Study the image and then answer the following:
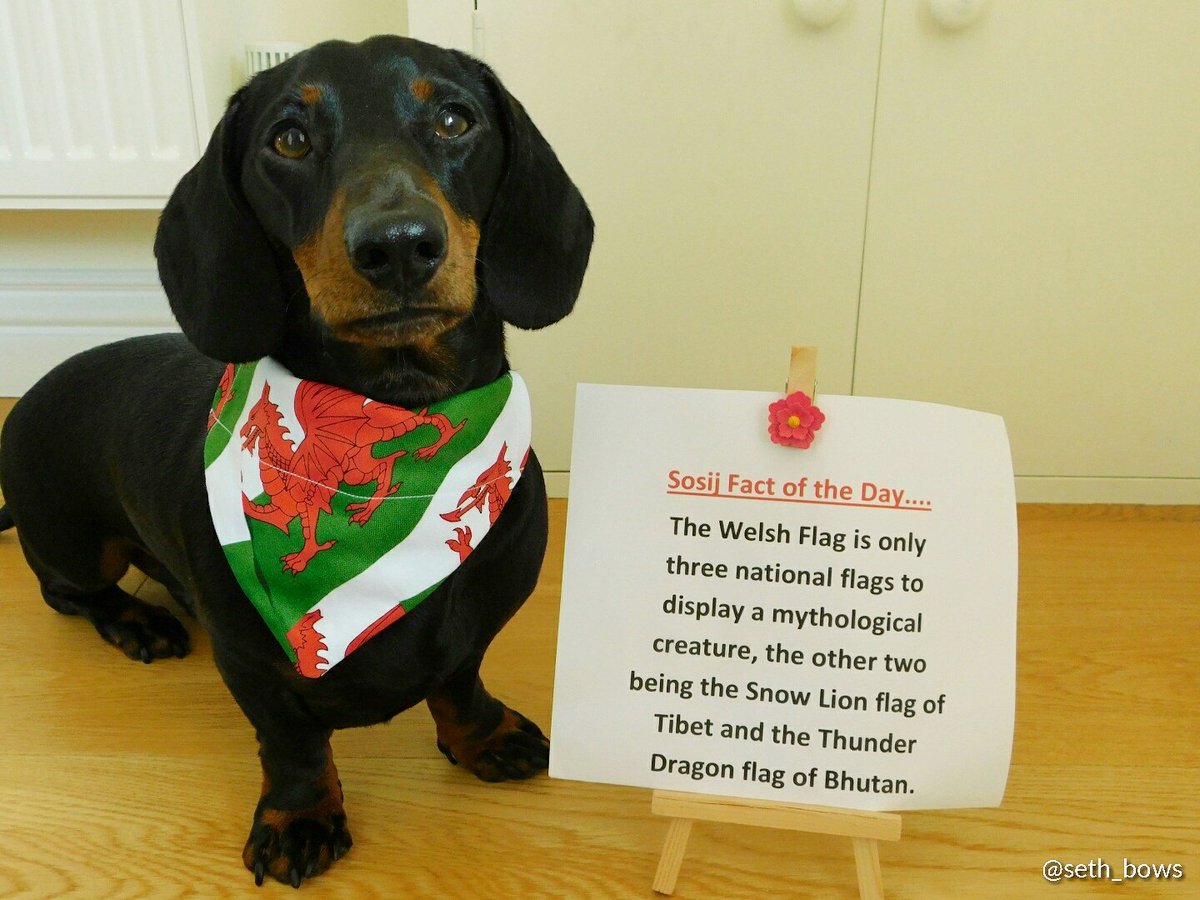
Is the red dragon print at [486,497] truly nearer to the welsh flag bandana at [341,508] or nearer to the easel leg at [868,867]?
the welsh flag bandana at [341,508]

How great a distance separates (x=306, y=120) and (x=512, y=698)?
0.76 meters

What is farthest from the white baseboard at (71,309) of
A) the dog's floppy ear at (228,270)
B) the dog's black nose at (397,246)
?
the dog's black nose at (397,246)

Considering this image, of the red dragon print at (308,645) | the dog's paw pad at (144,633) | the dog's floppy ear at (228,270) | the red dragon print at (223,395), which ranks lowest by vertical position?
the dog's paw pad at (144,633)

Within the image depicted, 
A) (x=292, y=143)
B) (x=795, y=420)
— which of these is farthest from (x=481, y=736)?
(x=292, y=143)

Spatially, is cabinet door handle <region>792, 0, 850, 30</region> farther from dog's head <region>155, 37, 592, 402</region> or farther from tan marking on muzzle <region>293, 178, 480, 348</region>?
tan marking on muzzle <region>293, 178, 480, 348</region>

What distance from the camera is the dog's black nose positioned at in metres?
0.78

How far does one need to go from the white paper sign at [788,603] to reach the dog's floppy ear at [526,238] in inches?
4.6

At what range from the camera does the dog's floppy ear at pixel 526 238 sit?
965 mm

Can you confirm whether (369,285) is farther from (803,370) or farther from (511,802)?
(511,802)

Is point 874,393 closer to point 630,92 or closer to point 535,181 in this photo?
point 630,92

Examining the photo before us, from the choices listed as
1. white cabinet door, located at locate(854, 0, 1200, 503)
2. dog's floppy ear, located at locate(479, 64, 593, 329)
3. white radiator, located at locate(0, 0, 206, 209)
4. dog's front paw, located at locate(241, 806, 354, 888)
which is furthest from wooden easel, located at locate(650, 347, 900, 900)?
white radiator, located at locate(0, 0, 206, 209)

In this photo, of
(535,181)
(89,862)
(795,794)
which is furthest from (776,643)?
(89,862)

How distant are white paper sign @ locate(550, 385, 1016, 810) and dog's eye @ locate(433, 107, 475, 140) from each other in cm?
27

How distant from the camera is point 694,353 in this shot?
69.6 inches
